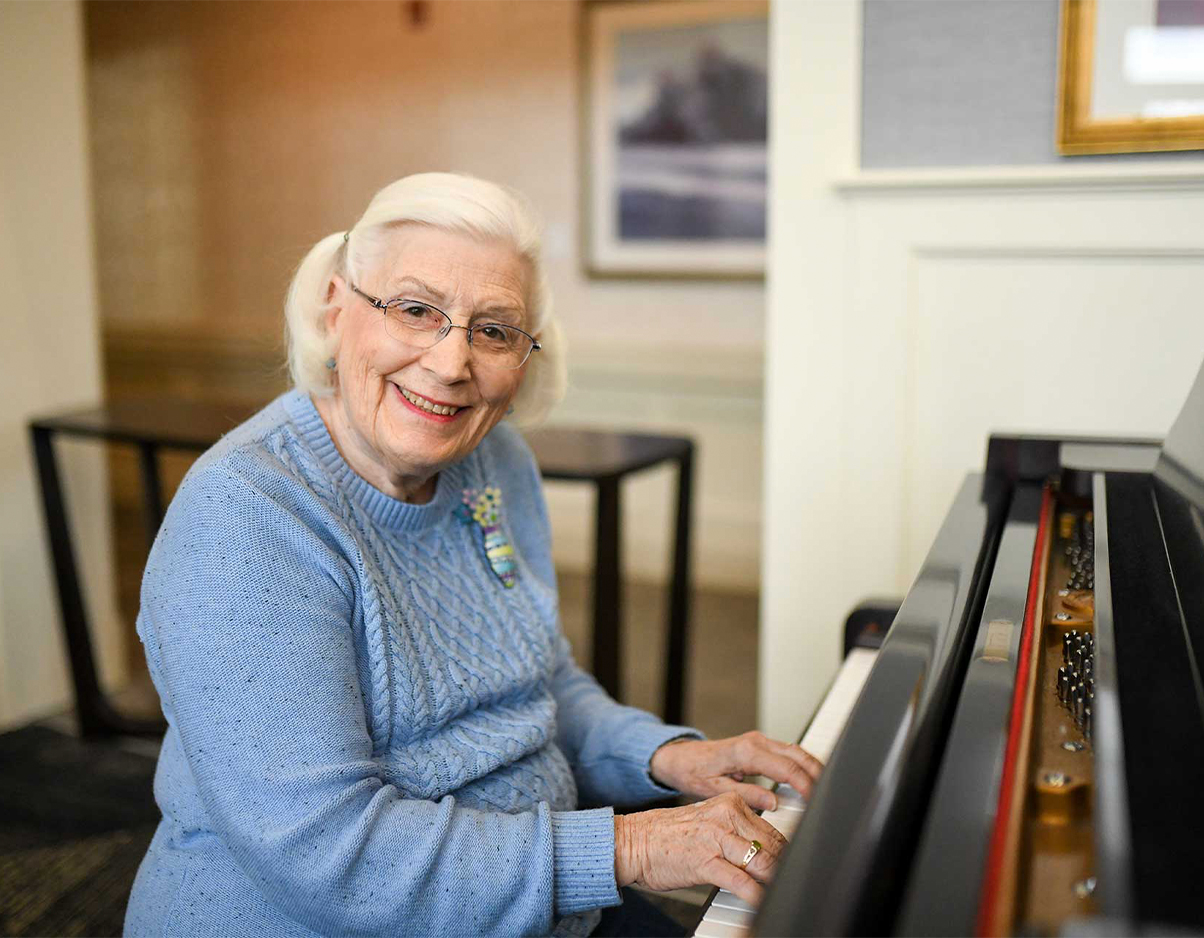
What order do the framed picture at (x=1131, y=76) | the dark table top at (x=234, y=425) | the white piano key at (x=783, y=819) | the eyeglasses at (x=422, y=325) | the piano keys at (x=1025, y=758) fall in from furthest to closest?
the dark table top at (x=234, y=425) → the framed picture at (x=1131, y=76) → the eyeglasses at (x=422, y=325) → the white piano key at (x=783, y=819) → the piano keys at (x=1025, y=758)

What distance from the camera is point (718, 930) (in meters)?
1.04

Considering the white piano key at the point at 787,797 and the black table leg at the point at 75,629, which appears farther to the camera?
the black table leg at the point at 75,629

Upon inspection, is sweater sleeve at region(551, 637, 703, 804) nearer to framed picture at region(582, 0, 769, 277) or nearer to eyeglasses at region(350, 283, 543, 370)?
eyeglasses at region(350, 283, 543, 370)

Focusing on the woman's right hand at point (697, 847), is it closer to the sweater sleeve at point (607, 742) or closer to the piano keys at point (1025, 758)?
the piano keys at point (1025, 758)

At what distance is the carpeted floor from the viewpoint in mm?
1688

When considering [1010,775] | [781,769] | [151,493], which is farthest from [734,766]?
[151,493]

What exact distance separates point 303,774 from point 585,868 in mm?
294

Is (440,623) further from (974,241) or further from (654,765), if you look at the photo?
(974,241)

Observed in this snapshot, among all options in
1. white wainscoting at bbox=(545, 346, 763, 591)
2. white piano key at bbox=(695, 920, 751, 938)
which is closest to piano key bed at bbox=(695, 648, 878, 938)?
white piano key at bbox=(695, 920, 751, 938)

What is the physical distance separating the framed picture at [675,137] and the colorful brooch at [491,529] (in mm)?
3481

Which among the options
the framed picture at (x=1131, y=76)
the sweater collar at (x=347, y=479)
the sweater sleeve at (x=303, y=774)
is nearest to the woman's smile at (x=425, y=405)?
the sweater collar at (x=347, y=479)

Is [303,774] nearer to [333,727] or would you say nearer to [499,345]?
[333,727]

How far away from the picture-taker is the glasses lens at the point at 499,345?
1.43m

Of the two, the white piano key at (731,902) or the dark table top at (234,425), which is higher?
the dark table top at (234,425)
